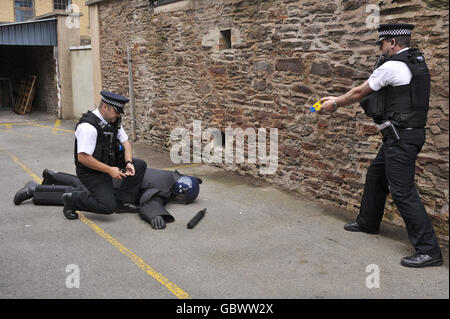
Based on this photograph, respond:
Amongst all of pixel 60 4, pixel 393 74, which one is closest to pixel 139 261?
pixel 393 74

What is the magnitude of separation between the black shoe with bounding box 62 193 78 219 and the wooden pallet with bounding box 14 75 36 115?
15.4 m

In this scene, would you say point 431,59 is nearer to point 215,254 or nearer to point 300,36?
point 300,36

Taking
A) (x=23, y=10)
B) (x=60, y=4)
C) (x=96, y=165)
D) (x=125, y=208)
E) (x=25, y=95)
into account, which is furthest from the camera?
(x=60, y=4)

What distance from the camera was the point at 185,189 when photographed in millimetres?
6660

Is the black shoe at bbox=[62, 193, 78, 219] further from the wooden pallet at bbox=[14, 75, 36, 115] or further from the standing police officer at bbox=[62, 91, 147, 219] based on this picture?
the wooden pallet at bbox=[14, 75, 36, 115]

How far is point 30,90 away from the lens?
2011 cm

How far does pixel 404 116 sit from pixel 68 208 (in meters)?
4.12

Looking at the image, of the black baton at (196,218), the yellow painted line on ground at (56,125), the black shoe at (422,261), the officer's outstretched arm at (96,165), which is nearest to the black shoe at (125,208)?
the officer's outstretched arm at (96,165)

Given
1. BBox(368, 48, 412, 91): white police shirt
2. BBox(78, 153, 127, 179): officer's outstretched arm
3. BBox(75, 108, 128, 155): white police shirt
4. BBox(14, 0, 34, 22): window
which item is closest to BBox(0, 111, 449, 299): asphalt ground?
BBox(78, 153, 127, 179): officer's outstretched arm

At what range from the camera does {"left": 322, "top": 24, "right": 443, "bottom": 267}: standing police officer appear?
180 inches

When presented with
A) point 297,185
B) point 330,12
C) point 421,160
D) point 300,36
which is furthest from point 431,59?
point 297,185

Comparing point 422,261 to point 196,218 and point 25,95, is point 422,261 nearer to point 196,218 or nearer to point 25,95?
point 196,218

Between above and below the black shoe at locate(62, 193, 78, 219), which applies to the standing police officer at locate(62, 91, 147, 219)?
above

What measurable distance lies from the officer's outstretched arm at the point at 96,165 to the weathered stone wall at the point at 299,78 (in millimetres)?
2805
